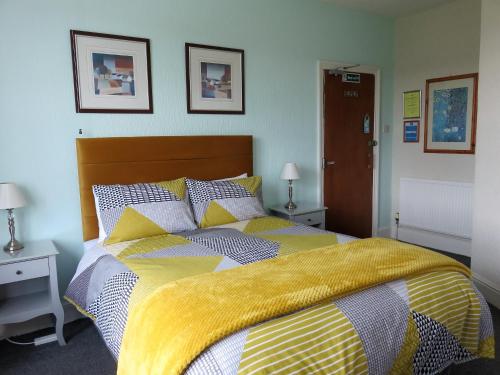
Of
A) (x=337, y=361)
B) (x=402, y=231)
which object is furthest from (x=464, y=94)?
(x=337, y=361)

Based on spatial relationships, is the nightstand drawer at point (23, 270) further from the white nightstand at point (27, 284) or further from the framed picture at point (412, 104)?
the framed picture at point (412, 104)

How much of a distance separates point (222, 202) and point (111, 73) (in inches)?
48.5

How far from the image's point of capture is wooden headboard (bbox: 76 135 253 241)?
2754 mm

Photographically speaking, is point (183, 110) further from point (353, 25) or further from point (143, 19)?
point (353, 25)

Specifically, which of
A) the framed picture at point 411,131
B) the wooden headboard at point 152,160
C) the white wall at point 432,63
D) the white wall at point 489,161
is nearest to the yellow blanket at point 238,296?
the white wall at point 489,161

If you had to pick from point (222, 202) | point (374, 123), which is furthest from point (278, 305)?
point (374, 123)

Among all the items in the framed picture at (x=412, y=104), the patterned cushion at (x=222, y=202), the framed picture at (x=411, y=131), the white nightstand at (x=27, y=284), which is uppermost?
the framed picture at (x=412, y=104)

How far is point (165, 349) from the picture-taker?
1.29 meters

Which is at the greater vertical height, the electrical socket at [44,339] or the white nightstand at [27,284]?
the white nightstand at [27,284]

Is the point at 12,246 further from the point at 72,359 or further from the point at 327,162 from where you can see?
the point at 327,162

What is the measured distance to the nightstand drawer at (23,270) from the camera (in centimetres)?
227

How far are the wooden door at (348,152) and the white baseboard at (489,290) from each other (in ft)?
4.95

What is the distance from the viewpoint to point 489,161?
9.49 ft

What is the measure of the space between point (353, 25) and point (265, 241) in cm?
285
